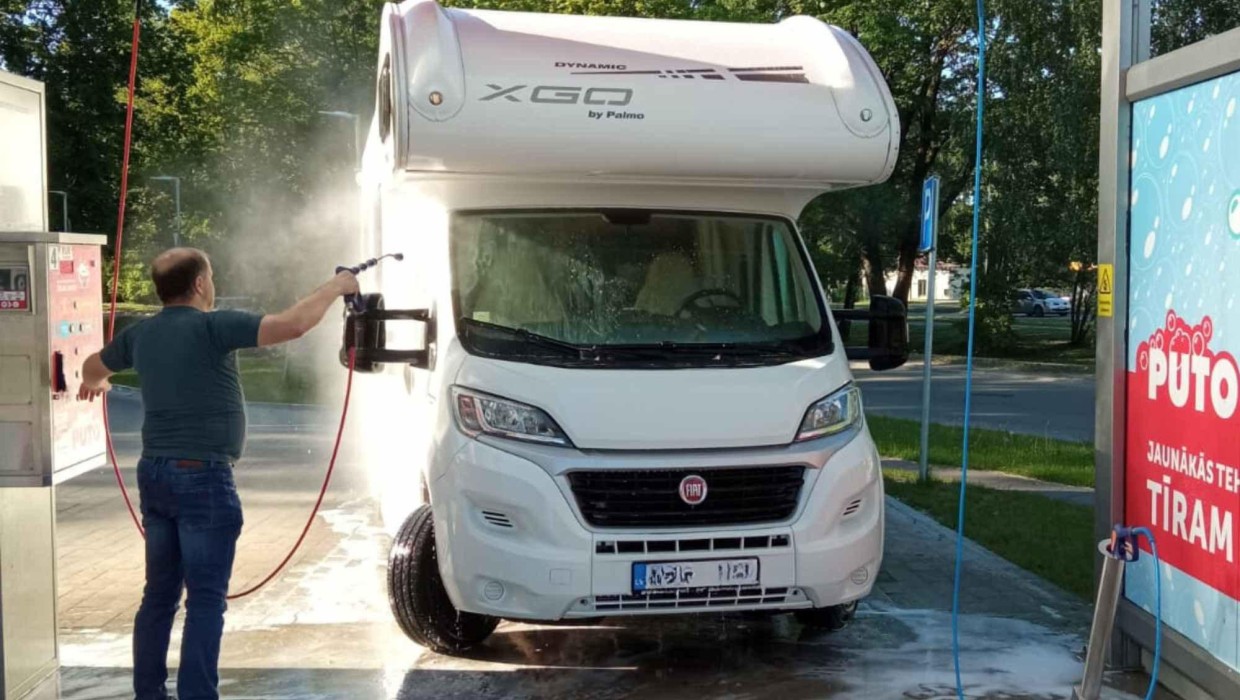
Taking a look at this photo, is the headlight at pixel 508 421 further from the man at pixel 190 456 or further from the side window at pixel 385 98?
the side window at pixel 385 98

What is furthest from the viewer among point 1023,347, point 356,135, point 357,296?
point 1023,347

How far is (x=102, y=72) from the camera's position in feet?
112

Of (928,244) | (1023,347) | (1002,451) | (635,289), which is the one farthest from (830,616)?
(1023,347)

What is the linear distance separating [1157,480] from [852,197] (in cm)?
3082

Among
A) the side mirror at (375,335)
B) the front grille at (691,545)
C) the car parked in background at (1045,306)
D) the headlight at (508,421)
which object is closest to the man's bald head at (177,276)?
the side mirror at (375,335)

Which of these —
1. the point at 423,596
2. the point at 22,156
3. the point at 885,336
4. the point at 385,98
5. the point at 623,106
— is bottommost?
the point at 423,596

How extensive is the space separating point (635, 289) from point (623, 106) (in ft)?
2.95

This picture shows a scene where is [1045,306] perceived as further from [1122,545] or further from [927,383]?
[1122,545]

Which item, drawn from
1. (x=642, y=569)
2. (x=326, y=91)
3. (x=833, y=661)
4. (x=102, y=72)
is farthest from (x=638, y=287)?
(x=102, y=72)

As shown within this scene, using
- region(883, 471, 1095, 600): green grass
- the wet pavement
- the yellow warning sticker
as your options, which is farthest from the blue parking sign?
the yellow warning sticker

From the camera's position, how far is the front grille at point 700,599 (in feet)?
16.9

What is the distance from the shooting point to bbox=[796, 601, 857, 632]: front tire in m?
6.16

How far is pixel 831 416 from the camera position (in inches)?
217

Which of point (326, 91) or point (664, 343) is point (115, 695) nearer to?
point (664, 343)
